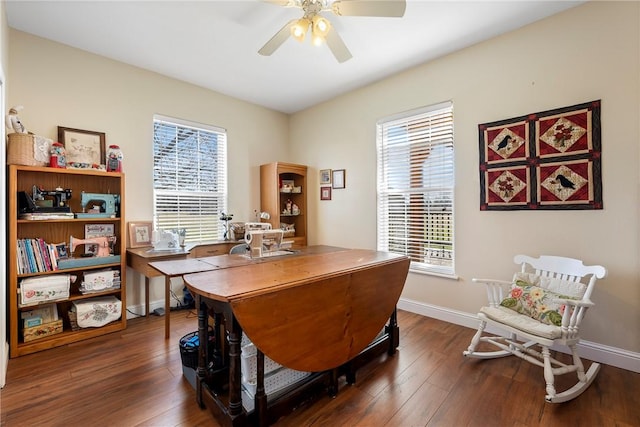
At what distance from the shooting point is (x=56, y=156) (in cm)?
238

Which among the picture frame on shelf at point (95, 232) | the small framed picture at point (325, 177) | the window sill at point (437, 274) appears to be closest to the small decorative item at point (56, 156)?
the picture frame on shelf at point (95, 232)

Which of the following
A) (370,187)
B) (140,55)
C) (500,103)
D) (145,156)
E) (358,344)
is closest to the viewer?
(358,344)

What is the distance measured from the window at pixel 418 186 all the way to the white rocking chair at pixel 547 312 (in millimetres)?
742

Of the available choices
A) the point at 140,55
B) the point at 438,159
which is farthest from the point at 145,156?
the point at 438,159

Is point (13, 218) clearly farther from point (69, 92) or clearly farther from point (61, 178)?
point (69, 92)

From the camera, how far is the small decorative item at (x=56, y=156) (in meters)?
2.38

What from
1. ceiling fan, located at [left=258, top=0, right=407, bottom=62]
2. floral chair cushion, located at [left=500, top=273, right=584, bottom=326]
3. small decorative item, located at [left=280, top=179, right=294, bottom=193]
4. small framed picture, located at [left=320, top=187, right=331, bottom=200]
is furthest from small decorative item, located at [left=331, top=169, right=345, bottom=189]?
floral chair cushion, located at [left=500, top=273, right=584, bottom=326]

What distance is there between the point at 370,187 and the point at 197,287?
8.33ft

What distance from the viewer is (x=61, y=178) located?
8.50 feet

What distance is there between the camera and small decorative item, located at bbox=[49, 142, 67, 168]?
238cm

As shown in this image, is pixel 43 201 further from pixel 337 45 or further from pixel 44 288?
pixel 337 45

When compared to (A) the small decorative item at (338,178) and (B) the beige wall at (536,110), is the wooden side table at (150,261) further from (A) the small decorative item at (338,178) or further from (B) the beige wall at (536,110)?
(B) the beige wall at (536,110)

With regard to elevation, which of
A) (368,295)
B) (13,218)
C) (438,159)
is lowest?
(368,295)

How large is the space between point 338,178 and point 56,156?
113 inches
